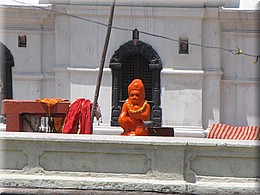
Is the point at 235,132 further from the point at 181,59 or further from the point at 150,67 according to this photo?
the point at 150,67

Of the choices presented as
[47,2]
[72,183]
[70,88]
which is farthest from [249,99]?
[72,183]

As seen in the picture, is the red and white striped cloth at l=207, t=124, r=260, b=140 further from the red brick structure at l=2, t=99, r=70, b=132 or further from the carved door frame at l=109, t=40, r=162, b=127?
the red brick structure at l=2, t=99, r=70, b=132

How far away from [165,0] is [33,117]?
5350mm

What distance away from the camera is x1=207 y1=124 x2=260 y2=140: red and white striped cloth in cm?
1294

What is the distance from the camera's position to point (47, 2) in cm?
1573

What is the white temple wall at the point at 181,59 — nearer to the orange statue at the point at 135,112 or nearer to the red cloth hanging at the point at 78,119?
the red cloth hanging at the point at 78,119

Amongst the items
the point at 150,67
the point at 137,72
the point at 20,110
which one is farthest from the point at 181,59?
the point at 20,110

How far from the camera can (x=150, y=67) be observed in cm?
1512

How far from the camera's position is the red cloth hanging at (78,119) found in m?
10.6

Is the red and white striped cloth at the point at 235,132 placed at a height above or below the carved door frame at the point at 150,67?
below

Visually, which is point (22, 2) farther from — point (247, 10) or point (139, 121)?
point (139, 121)

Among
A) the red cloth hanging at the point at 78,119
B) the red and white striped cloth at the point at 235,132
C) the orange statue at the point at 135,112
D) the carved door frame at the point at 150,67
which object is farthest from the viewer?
the carved door frame at the point at 150,67

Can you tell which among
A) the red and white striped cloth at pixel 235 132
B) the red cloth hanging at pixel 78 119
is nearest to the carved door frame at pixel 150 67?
the red and white striped cloth at pixel 235 132

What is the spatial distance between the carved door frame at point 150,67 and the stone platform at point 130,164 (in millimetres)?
7667
